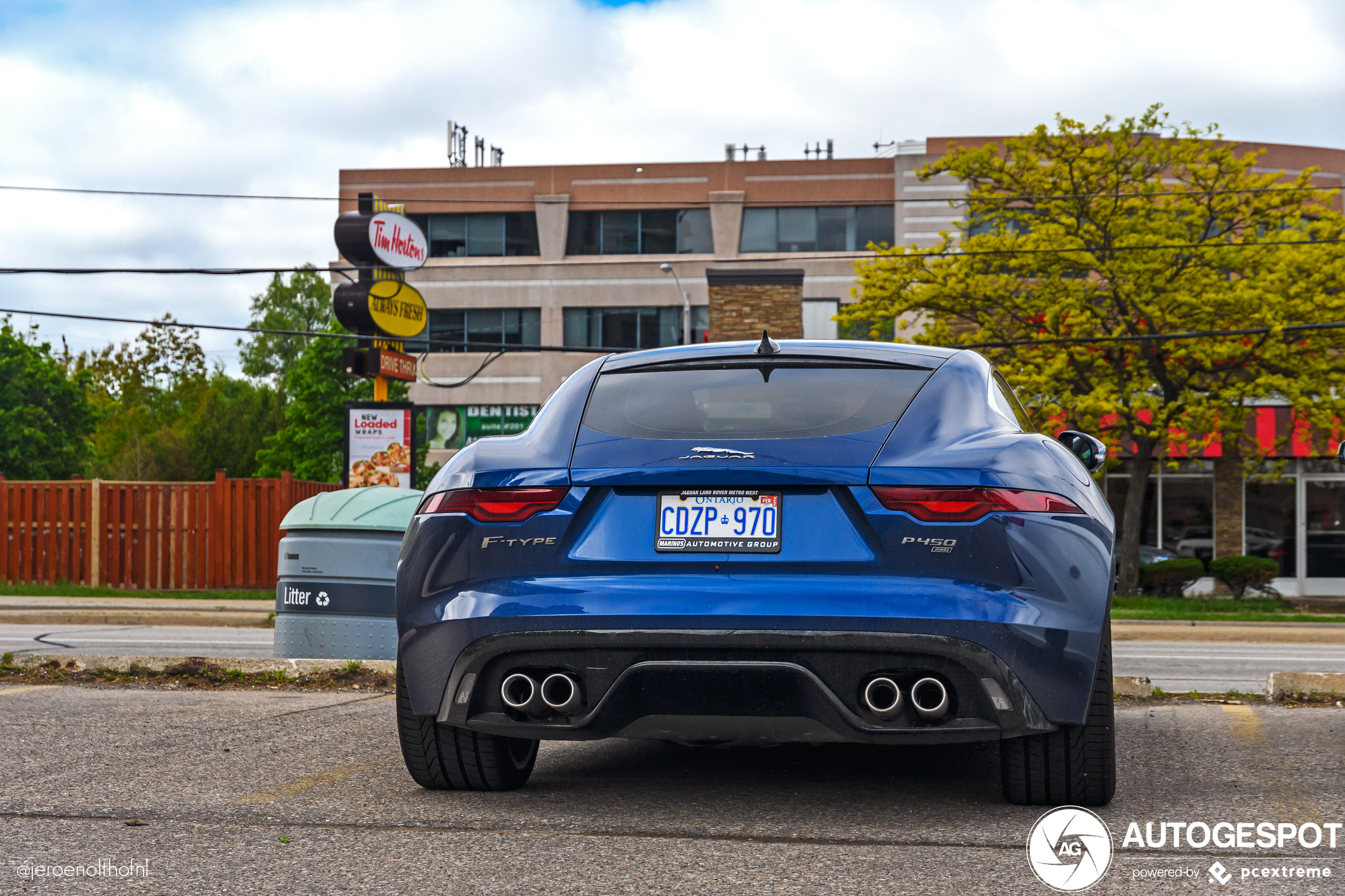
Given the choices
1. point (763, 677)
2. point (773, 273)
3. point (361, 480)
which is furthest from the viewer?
point (773, 273)

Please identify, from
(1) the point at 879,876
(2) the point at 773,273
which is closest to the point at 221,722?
(1) the point at 879,876

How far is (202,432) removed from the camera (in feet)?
172

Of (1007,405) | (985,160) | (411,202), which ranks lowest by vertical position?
(1007,405)

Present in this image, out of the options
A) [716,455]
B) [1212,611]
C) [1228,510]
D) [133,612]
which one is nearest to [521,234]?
[1228,510]

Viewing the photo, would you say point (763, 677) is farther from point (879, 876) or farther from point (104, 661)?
point (104, 661)

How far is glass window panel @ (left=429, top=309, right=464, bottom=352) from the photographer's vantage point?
155ft

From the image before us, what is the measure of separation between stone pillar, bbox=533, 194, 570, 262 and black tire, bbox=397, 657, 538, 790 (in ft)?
143

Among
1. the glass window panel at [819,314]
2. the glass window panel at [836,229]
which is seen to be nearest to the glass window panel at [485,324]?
the glass window panel at [819,314]

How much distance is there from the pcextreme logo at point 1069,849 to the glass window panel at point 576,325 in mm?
43265

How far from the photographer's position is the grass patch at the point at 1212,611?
19.4 metres

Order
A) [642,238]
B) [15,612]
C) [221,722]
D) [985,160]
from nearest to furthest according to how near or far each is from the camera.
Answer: [221,722]
[15,612]
[985,160]
[642,238]

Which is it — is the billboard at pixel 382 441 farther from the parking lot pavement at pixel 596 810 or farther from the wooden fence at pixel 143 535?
the parking lot pavement at pixel 596 810

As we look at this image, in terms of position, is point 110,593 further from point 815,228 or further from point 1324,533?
point 815,228

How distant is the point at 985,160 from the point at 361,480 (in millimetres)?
13124
